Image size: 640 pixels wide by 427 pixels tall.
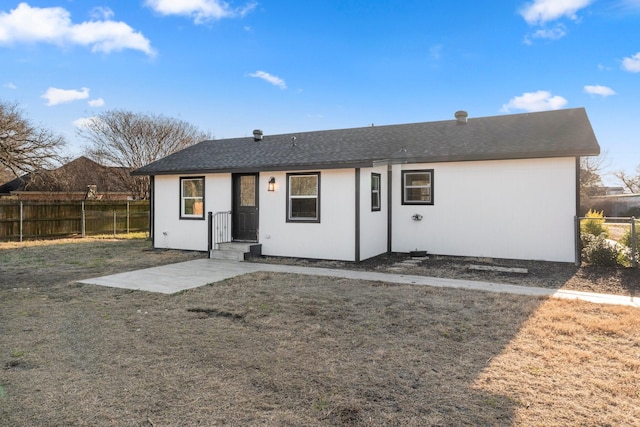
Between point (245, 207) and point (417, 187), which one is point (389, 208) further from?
point (245, 207)

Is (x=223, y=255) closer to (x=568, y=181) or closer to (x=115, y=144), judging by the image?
(x=568, y=181)

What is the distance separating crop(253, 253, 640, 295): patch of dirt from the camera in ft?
22.7

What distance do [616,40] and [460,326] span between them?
13.7 meters

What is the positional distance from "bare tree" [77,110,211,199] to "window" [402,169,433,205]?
19.7m

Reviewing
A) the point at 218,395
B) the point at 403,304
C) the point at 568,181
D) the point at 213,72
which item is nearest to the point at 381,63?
the point at 213,72

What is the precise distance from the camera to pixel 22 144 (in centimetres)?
1923

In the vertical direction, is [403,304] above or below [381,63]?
below

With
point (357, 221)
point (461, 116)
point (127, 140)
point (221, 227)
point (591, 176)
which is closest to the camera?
point (357, 221)

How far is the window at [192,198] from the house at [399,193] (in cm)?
3

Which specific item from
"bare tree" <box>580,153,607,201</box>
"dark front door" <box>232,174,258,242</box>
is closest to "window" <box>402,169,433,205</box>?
"dark front door" <box>232,174,258,242</box>

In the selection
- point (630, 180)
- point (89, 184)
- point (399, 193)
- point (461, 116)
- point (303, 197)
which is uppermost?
point (461, 116)

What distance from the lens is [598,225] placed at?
34.1 ft

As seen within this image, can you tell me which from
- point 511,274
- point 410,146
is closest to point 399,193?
point 410,146

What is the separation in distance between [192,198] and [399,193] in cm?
618
